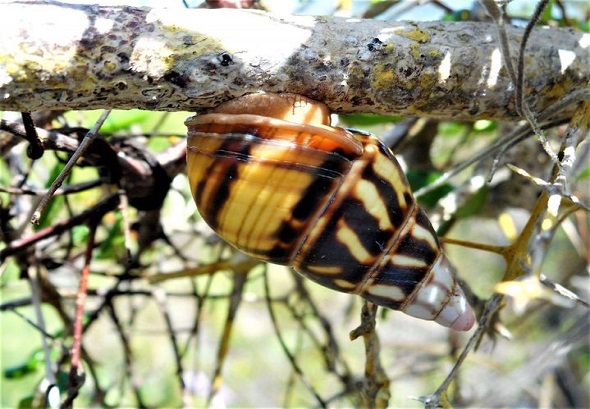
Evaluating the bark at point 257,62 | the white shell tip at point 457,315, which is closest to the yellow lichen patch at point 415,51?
the bark at point 257,62

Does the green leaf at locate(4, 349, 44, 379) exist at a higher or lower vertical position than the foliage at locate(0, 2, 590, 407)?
lower

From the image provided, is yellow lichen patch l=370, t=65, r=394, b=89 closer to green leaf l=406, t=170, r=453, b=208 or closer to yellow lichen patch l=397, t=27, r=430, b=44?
yellow lichen patch l=397, t=27, r=430, b=44

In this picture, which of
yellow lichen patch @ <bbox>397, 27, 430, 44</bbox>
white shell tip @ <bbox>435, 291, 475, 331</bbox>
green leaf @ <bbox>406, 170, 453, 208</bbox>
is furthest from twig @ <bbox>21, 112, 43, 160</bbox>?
green leaf @ <bbox>406, 170, 453, 208</bbox>

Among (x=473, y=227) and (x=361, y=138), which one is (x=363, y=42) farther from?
(x=473, y=227)

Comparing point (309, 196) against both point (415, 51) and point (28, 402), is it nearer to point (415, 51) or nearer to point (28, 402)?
point (415, 51)

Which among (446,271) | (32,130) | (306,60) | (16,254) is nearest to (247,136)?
(306,60)

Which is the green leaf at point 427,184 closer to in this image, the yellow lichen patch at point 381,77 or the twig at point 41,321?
the yellow lichen patch at point 381,77

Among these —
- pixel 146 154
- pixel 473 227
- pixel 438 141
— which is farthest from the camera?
pixel 473 227

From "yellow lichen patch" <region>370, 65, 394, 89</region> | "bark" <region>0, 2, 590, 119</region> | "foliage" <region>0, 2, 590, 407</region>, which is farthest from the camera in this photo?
"foliage" <region>0, 2, 590, 407</region>
